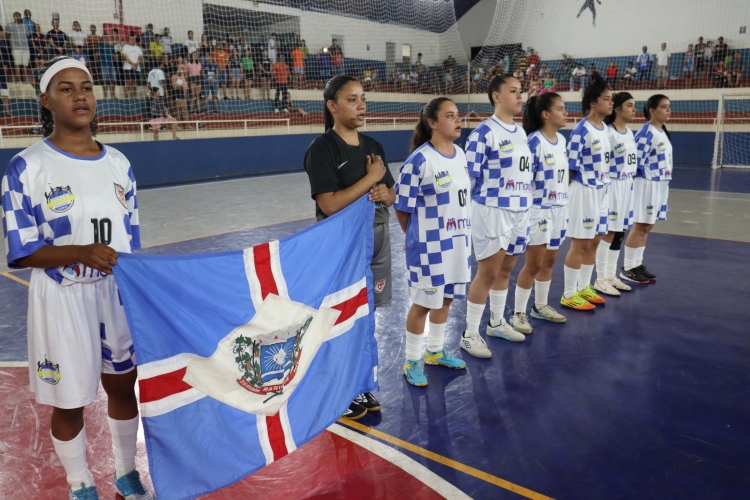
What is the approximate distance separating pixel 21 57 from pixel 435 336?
38.5 feet

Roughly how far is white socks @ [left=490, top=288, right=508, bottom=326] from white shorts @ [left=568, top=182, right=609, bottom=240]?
103 centimetres

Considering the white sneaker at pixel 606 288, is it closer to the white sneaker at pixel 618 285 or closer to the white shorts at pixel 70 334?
the white sneaker at pixel 618 285

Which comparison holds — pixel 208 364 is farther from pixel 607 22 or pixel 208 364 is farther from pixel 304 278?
pixel 607 22

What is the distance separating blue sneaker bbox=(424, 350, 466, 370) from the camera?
3.73 meters

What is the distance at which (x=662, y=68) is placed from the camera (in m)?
19.5

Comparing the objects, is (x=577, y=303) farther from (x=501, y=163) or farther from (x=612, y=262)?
(x=501, y=163)

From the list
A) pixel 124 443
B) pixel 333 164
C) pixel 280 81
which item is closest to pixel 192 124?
pixel 280 81

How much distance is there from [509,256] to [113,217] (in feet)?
9.24

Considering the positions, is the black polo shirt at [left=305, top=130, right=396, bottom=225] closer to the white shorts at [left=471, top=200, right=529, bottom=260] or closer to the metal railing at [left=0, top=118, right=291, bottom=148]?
the white shorts at [left=471, top=200, right=529, bottom=260]

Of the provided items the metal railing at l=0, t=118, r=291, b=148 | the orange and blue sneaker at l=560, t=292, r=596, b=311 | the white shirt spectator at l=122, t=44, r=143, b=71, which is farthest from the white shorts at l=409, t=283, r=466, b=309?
the white shirt spectator at l=122, t=44, r=143, b=71

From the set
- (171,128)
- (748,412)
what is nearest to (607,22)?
(171,128)

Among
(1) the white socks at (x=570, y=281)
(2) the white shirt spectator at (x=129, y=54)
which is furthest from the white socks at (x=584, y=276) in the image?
(2) the white shirt spectator at (x=129, y=54)

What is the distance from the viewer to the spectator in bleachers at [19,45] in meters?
11.1

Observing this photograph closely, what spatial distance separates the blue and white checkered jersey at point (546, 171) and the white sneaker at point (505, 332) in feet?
3.10
